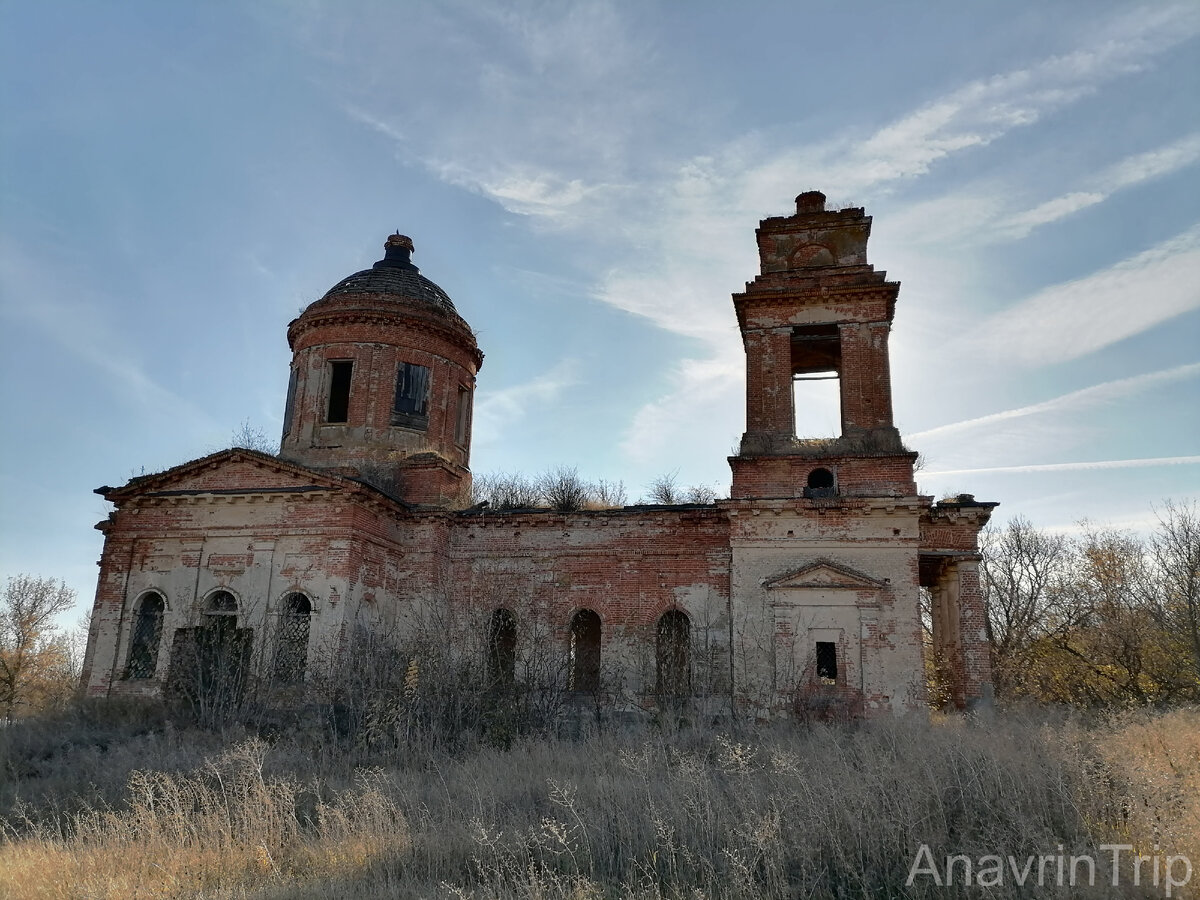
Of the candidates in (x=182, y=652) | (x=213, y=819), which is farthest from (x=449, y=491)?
(x=213, y=819)

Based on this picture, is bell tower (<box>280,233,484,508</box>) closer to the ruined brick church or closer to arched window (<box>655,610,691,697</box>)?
A: the ruined brick church

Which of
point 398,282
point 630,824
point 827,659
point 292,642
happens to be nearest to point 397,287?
point 398,282

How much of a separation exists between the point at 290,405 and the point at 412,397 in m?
3.21

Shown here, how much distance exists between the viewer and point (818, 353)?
17.1 m

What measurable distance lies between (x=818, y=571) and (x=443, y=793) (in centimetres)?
828

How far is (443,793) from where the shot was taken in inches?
335

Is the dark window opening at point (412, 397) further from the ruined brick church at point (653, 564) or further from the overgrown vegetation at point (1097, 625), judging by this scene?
the overgrown vegetation at point (1097, 625)

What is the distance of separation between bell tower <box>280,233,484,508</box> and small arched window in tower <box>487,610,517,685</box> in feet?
10.2

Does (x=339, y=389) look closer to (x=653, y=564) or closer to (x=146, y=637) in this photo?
(x=146, y=637)

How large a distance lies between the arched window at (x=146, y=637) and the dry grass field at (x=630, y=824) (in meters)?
5.72

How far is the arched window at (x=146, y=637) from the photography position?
15.6 metres

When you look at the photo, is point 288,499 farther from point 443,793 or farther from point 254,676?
point 443,793

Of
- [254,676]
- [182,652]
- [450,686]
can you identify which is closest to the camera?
[450,686]

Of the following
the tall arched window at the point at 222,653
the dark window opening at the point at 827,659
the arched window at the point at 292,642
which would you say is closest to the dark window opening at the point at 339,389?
the tall arched window at the point at 222,653
